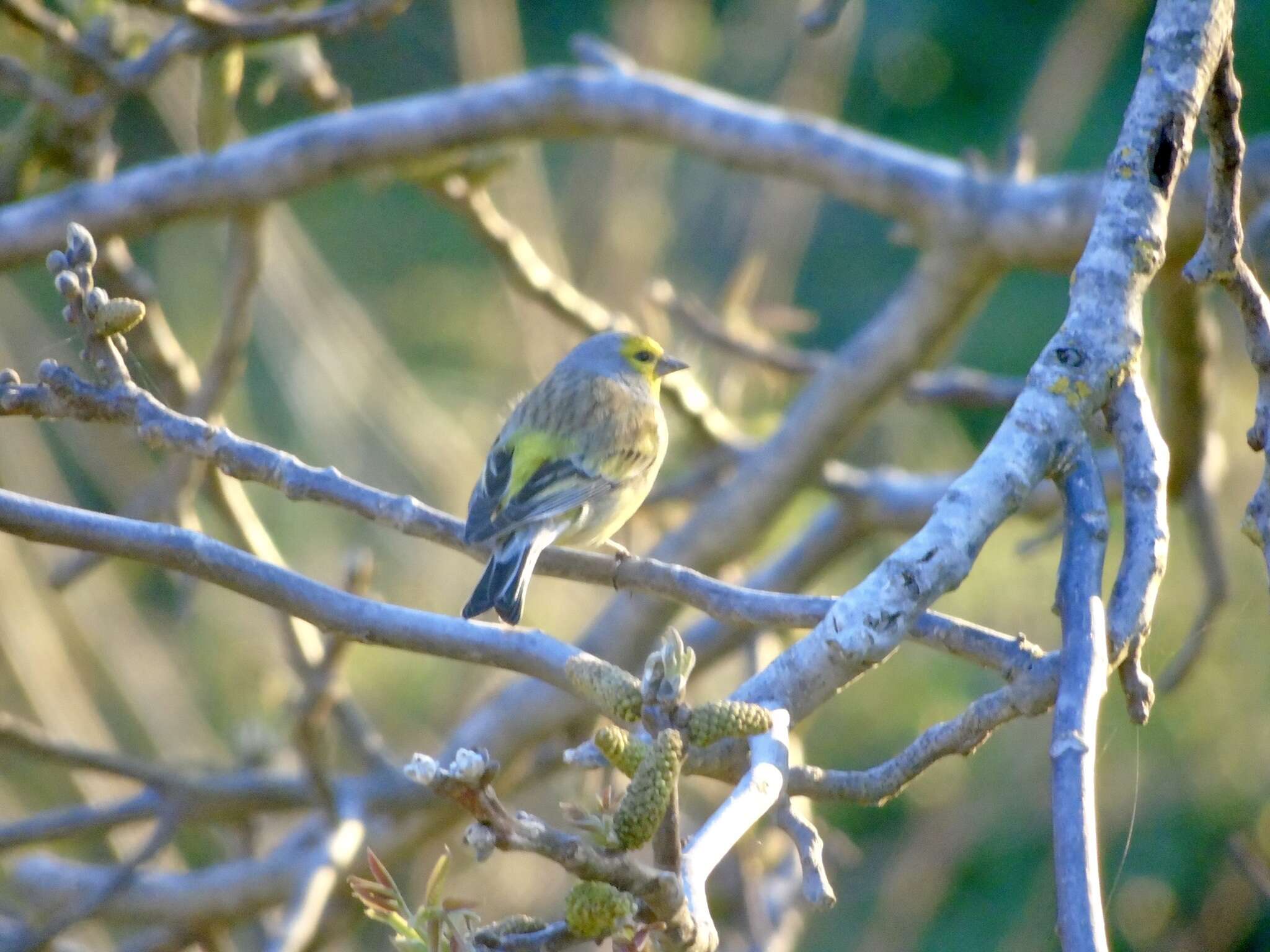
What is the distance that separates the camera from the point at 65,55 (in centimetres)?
270

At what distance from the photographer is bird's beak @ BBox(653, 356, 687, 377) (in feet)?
10.6

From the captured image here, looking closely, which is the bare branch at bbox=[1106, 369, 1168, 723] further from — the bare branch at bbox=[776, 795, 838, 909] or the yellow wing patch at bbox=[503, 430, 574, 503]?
the yellow wing patch at bbox=[503, 430, 574, 503]

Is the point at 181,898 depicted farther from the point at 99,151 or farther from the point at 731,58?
the point at 731,58

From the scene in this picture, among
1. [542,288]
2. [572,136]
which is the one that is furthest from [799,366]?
[572,136]

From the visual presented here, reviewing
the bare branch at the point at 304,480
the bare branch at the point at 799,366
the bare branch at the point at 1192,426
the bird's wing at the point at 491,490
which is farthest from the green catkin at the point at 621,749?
the bare branch at the point at 799,366

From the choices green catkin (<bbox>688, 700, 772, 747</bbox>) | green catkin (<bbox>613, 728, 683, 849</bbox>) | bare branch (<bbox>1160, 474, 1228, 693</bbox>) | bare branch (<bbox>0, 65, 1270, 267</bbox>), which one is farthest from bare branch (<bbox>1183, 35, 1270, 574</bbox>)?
bare branch (<bbox>1160, 474, 1228, 693</bbox>)

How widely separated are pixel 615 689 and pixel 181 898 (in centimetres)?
244

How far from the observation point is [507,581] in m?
2.27

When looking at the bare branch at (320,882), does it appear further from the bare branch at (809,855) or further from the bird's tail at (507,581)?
the bare branch at (809,855)

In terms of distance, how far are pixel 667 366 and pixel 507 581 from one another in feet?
3.64

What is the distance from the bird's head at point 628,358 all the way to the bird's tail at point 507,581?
0.94 metres

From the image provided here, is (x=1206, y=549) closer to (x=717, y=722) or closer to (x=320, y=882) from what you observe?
(x=320, y=882)

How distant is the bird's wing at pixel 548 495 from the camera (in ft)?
7.82

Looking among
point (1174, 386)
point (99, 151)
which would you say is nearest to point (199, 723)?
point (99, 151)
